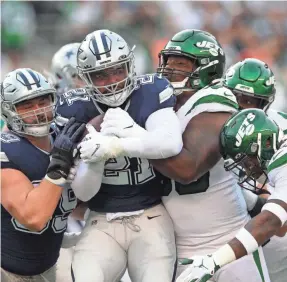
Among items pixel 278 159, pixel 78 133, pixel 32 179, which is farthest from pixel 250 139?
pixel 32 179

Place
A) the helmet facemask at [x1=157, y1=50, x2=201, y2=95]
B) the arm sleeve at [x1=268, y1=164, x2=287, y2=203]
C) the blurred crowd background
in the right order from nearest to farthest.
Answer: the arm sleeve at [x1=268, y1=164, x2=287, y2=203]
the helmet facemask at [x1=157, y1=50, x2=201, y2=95]
the blurred crowd background

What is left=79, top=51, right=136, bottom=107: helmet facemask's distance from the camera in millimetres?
2930

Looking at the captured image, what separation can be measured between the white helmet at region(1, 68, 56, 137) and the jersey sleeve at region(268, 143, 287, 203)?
958 millimetres

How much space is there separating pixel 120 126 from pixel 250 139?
20.6 inches

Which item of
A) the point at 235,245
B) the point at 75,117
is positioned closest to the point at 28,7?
the point at 75,117

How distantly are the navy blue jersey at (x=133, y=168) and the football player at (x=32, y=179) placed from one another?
120 mm

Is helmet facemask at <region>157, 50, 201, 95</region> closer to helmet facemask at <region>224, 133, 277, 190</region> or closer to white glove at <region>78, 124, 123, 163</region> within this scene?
helmet facemask at <region>224, 133, 277, 190</region>

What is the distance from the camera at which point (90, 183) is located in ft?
9.43

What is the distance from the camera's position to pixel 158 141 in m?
2.78

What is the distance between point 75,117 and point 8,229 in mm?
560

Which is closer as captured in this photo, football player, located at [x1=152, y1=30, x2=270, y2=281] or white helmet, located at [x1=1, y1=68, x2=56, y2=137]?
football player, located at [x1=152, y1=30, x2=270, y2=281]

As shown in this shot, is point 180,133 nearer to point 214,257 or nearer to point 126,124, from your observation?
point 126,124

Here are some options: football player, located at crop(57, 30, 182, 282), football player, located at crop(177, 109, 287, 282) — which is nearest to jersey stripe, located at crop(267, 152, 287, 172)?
football player, located at crop(177, 109, 287, 282)

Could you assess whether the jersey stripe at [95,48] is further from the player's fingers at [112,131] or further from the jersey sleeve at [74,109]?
→ the player's fingers at [112,131]
